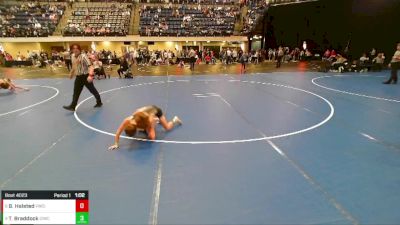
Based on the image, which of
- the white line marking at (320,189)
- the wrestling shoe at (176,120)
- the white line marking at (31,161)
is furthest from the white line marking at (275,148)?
the white line marking at (31,161)

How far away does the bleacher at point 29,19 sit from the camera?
27.2 metres

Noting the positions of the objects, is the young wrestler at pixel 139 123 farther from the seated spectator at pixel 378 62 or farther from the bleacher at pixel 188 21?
the bleacher at pixel 188 21

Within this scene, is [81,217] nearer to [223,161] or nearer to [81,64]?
[223,161]

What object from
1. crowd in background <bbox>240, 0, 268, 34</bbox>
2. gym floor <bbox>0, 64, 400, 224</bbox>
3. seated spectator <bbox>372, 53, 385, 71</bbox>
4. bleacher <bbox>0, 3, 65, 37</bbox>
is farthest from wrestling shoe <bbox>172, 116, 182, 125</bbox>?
bleacher <bbox>0, 3, 65, 37</bbox>

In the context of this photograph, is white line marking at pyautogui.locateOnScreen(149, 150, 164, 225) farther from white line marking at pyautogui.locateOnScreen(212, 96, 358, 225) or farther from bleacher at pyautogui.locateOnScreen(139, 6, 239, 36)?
bleacher at pyautogui.locateOnScreen(139, 6, 239, 36)

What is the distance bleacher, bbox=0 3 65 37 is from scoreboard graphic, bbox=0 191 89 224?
28.5m

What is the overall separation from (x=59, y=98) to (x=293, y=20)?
766 inches

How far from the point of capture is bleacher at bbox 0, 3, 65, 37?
27219 millimetres

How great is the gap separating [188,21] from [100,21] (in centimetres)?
861

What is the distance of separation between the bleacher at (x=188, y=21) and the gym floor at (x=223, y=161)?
2103cm

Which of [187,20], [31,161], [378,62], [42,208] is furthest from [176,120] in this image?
[187,20]

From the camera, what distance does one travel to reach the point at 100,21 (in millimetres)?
29578

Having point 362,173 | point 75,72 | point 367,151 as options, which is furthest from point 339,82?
point 75,72

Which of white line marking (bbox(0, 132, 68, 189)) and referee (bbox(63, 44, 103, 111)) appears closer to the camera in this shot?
white line marking (bbox(0, 132, 68, 189))
